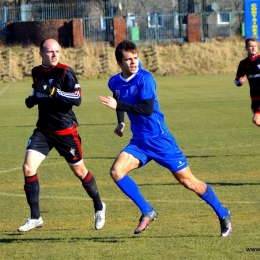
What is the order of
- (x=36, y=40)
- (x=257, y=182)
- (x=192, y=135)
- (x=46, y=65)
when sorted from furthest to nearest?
(x=36, y=40) < (x=192, y=135) < (x=257, y=182) < (x=46, y=65)

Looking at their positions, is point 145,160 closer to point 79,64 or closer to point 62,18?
point 79,64

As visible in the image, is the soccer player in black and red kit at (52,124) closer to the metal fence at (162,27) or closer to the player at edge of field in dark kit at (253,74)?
the player at edge of field in dark kit at (253,74)

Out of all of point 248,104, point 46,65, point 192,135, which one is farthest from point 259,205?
point 248,104

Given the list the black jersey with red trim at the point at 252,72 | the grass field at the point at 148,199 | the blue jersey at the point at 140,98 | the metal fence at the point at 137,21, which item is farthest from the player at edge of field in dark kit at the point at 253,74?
the metal fence at the point at 137,21

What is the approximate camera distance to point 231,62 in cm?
4891

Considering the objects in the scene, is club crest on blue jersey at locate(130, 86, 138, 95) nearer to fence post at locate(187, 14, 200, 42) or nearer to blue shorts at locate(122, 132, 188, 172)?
blue shorts at locate(122, 132, 188, 172)

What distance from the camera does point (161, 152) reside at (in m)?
7.70

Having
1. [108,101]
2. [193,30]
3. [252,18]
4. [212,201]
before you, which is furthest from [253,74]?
[193,30]

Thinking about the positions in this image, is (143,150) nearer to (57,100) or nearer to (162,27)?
(57,100)

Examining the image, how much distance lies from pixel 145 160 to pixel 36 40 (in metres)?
48.8

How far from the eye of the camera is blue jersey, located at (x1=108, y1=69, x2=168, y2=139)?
7617 mm

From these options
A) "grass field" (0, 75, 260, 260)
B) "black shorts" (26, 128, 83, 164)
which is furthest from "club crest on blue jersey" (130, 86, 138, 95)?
"grass field" (0, 75, 260, 260)

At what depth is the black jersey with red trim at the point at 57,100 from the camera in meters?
8.32

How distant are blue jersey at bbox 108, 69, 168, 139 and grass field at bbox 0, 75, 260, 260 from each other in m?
1.03
